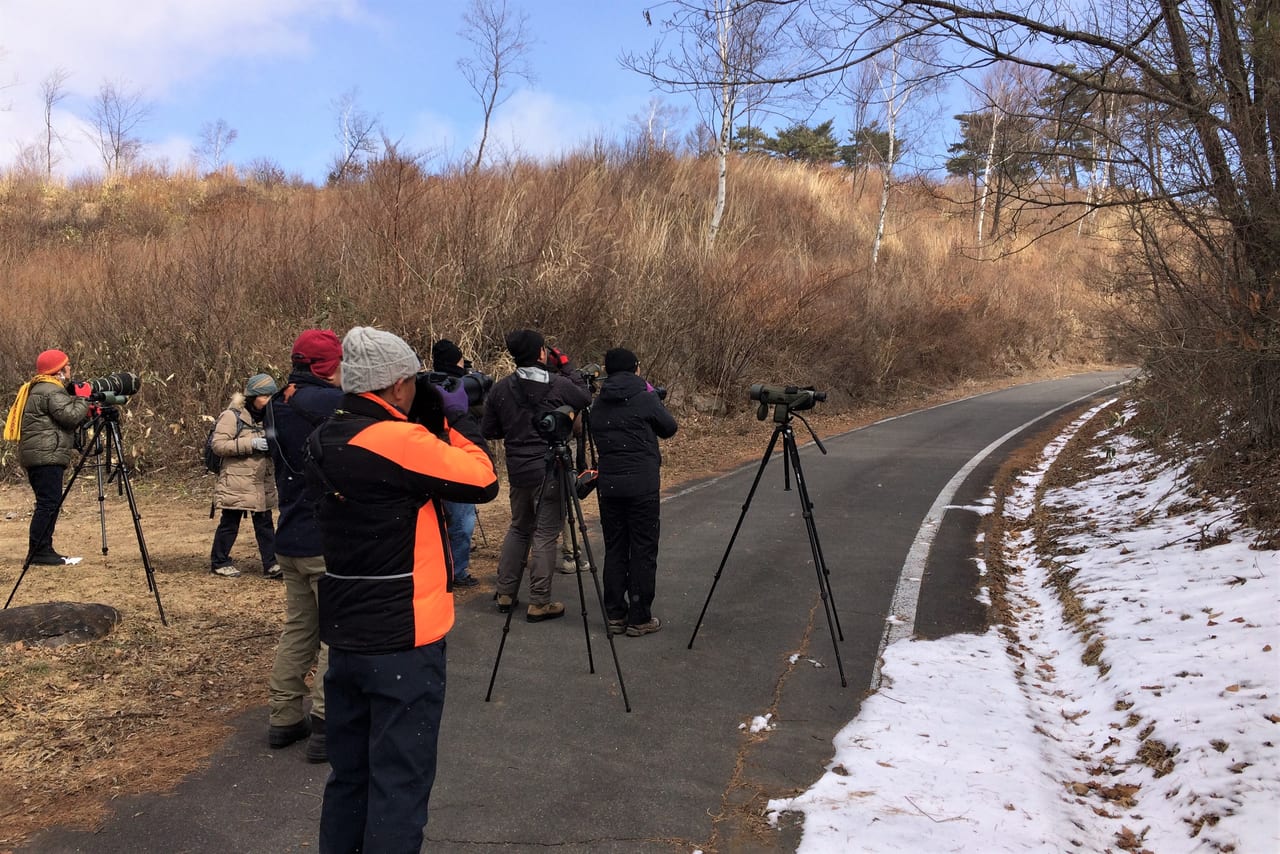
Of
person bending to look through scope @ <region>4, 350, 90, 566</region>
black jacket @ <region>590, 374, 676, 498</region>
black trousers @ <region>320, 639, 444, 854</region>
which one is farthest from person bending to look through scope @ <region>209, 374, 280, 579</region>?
black trousers @ <region>320, 639, 444, 854</region>

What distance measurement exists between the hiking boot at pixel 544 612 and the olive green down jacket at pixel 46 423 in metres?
4.84

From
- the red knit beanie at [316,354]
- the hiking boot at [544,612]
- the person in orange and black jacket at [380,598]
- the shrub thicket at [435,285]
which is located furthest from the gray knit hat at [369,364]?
the shrub thicket at [435,285]

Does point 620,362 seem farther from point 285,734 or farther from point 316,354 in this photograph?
point 285,734

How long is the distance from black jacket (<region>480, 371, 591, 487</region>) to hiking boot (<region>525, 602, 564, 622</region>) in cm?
90

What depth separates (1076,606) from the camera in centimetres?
607

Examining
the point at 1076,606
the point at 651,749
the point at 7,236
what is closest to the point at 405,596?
the point at 651,749

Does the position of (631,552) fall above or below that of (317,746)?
above

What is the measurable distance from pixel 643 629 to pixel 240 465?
13.5 feet

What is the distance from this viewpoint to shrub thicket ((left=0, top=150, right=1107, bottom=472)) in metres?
12.7

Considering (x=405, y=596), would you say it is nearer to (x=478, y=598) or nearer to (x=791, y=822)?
(x=791, y=822)

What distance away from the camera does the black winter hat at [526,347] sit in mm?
5629

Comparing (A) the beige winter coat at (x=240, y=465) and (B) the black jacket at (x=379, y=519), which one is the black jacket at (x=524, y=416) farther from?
(B) the black jacket at (x=379, y=519)

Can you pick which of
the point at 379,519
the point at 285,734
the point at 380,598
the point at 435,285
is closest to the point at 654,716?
the point at 285,734

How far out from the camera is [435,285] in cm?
1309
